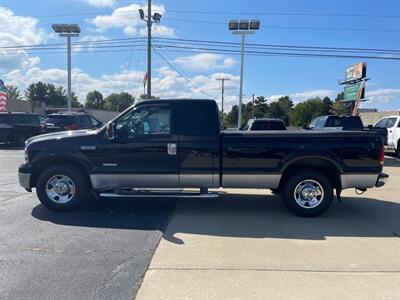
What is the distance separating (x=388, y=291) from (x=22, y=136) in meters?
21.3

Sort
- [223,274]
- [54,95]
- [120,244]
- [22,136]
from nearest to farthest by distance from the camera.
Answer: [223,274], [120,244], [22,136], [54,95]

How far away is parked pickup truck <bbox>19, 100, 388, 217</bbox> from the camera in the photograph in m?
6.85

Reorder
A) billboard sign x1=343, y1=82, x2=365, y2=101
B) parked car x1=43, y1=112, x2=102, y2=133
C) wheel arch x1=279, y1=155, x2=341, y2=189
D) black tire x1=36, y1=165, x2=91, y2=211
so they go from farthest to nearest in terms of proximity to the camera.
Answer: billboard sign x1=343, y1=82, x2=365, y2=101 < parked car x1=43, y1=112, x2=102, y2=133 < black tire x1=36, y1=165, x2=91, y2=211 < wheel arch x1=279, y1=155, x2=341, y2=189

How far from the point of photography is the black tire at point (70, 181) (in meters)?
7.07

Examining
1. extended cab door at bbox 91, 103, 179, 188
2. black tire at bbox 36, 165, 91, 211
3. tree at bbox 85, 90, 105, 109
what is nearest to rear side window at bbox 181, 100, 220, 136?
extended cab door at bbox 91, 103, 179, 188

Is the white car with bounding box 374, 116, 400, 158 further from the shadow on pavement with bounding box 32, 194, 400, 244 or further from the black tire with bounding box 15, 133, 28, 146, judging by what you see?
the black tire with bounding box 15, 133, 28, 146

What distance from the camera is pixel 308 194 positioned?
23.0 ft

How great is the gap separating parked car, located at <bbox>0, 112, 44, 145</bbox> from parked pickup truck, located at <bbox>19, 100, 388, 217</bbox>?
15.7m

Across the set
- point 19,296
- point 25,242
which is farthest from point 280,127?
point 19,296

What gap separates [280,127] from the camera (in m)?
16.5

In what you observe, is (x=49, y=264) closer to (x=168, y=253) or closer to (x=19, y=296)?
(x=19, y=296)

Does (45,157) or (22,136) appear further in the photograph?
(22,136)

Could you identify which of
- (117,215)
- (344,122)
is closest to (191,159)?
(117,215)

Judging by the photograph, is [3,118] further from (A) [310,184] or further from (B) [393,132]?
(B) [393,132]
